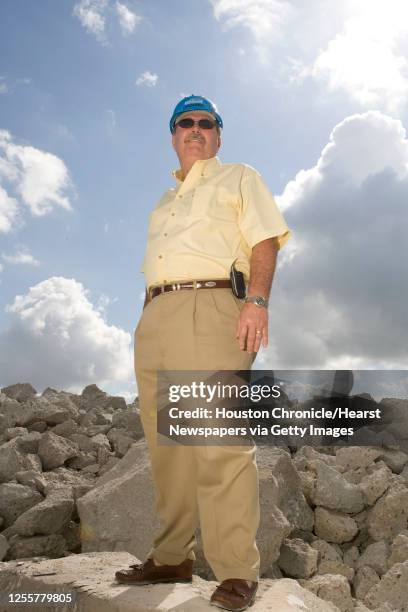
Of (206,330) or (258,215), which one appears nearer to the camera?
(206,330)

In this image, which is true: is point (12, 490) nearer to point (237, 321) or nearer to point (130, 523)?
point (130, 523)

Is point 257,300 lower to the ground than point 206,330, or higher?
higher

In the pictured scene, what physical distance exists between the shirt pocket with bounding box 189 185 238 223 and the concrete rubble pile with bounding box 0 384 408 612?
1.97m

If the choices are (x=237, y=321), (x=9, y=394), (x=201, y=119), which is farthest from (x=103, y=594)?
(x=9, y=394)

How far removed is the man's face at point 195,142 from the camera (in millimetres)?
3846

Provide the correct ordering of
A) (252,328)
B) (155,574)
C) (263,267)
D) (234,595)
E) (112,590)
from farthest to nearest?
(155,574)
(112,590)
(263,267)
(252,328)
(234,595)

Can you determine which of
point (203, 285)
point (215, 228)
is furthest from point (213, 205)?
point (203, 285)

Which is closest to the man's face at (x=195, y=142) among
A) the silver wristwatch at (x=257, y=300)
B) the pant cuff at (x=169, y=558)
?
the silver wristwatch at (x=257, y=300)

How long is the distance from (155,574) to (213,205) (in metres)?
2.06

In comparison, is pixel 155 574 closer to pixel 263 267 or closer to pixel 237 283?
pixel 237 283

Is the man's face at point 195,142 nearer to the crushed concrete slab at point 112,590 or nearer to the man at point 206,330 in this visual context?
the man at point 206,330

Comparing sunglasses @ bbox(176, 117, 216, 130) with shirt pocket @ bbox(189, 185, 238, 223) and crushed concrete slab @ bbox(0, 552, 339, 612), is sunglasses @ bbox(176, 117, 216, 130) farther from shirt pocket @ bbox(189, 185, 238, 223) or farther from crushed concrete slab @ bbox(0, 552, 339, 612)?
crushed concrete slab @ bbox(0, 552, 339, 612)

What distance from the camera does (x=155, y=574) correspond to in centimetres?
357

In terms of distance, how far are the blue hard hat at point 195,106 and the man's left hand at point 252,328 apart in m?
1.37
